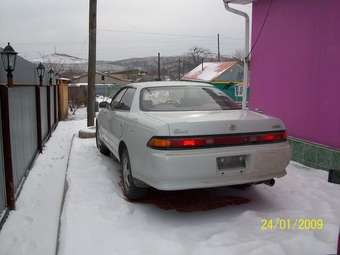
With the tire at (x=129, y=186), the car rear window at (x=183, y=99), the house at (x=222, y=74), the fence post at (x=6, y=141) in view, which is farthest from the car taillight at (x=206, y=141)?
the house at (x=222, y=74)

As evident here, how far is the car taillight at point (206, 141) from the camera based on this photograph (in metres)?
4.02

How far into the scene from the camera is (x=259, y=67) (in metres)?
8.15

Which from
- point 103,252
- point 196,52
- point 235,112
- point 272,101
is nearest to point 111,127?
point 235,112

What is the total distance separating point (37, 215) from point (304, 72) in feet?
15.1

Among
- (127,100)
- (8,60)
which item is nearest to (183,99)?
(127,100)

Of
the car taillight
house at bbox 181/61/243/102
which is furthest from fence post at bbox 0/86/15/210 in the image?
house at bbox 181/61/243/102

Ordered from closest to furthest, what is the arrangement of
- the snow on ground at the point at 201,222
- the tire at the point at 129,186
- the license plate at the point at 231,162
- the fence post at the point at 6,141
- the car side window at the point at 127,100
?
1. the snow on ground at the point at 201,222
2. the license plate at the point at 231,162
3. the tire at the point at 129,186
4. the fence post at the point at 6,141
5. the car side window at the point at 127,100

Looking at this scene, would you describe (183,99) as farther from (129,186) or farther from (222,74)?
(222,74)

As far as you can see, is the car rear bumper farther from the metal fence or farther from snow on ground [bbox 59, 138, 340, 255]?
the metal fence

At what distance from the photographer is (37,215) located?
196 inches

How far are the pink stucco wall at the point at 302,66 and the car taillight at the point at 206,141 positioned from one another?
2.07 metres

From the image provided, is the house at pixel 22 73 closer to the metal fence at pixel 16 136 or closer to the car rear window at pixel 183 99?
the metal fence at pixel 16 136

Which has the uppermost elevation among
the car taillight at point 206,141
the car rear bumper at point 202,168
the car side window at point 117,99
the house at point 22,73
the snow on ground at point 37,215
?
the house at point 22,73

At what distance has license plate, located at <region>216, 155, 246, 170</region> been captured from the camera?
411 cm
